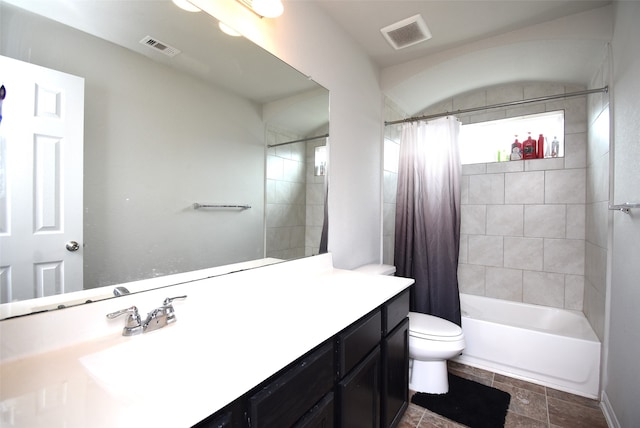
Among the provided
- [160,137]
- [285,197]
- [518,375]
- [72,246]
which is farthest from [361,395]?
[518,375]

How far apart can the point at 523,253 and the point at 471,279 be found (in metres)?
0.52

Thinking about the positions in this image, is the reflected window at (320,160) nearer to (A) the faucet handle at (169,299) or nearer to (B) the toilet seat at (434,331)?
(A) the faucet handle at (169,299)

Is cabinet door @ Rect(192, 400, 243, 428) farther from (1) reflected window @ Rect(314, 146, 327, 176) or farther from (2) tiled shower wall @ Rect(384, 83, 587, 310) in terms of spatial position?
(2) tiled shower wall @ Rect(384, 83, 587, 310)

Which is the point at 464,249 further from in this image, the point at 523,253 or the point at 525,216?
the point at 525,216

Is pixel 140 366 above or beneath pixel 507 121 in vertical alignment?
beneath

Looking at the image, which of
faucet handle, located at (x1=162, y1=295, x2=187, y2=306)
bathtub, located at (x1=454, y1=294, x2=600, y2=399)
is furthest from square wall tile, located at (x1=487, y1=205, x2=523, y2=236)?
faucet handle, located at (x1=162, y1=295, x2=187, y2=306)

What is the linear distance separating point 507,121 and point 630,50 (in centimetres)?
143

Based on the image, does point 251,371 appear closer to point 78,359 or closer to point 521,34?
point 78,359

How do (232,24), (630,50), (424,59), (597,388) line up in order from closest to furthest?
1. (232,24)
2. (630,50)
3. (597,388)
4. (424,59)

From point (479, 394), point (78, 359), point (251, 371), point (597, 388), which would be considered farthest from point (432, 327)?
point (78, 359)

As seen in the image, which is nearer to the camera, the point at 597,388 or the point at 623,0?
the point at 623,0

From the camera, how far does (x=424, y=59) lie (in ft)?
7.51

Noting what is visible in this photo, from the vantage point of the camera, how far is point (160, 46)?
1009 millimetres

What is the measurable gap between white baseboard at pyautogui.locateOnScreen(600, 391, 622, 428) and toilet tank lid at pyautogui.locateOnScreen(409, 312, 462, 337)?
815mm
